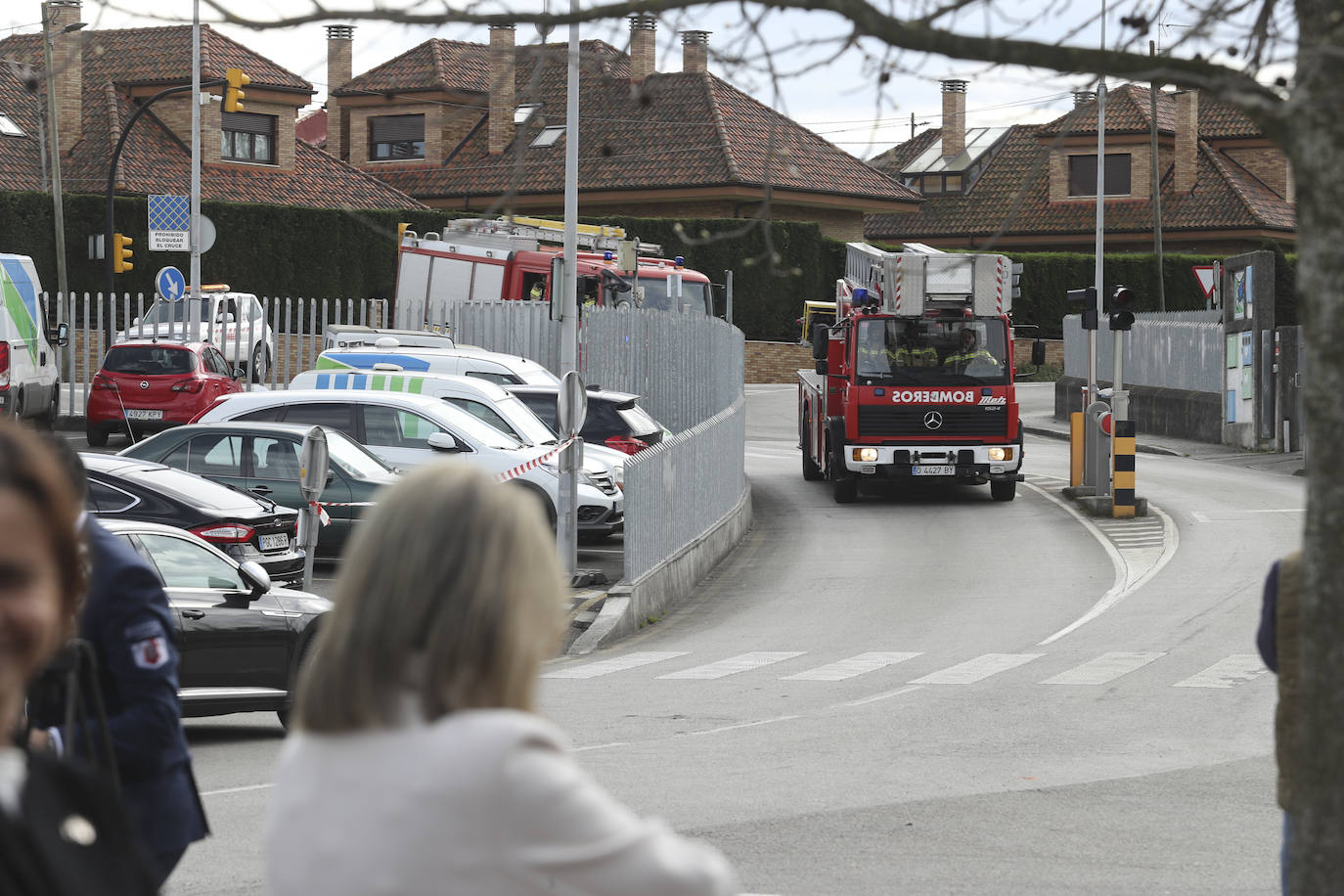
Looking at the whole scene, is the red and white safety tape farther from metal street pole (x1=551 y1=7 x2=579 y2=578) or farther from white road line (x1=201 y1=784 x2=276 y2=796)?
white road line (x1=201 y1=784 x2=276 y2=796)

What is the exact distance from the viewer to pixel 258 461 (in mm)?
18141

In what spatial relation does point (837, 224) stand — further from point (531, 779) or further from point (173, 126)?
point (531, 779)

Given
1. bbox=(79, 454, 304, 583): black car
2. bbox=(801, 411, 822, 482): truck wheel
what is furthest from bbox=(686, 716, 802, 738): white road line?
bbox=(801, 411, 822, 482): truck wheel

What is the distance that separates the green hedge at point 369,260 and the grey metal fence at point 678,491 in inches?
642

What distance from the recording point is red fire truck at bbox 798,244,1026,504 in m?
25.9

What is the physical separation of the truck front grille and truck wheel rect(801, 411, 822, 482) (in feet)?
12.1

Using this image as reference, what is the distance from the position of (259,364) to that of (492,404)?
1249cm

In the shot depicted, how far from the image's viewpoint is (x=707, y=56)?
487cm

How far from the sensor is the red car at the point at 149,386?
29000mm

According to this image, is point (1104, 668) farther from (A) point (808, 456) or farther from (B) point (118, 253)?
(B) point (118, 253)

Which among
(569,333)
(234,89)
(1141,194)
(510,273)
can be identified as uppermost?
(1141,194)

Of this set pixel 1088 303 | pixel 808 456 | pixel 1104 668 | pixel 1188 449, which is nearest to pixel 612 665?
pixel 1104 668

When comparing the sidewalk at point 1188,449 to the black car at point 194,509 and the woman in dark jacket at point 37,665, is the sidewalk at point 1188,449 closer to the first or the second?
the black car at point 194,509

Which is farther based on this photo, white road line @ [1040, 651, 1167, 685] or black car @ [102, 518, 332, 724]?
white road line @ [1040, 651, 1167, 685]
